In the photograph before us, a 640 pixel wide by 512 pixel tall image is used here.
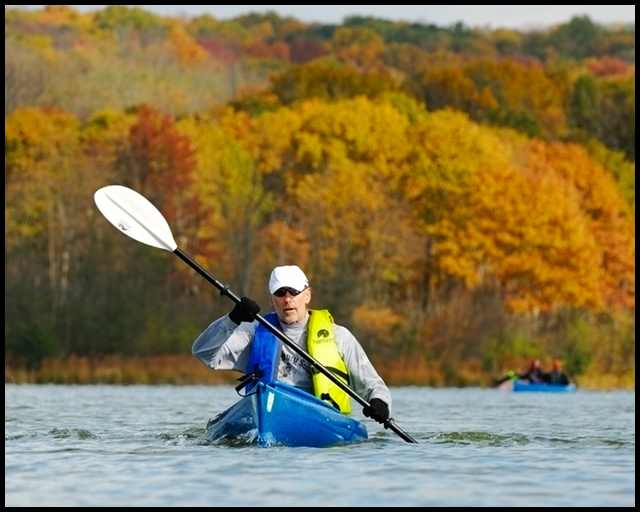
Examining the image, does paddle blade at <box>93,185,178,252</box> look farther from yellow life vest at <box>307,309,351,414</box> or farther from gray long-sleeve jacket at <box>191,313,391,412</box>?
yellow life vest at <box>307,309,351,414</box>

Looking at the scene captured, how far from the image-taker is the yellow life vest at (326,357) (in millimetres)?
13438

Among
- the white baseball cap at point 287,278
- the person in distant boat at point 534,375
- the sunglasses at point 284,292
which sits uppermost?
the white baseball cap at point 287,278

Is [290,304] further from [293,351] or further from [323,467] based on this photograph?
[323,467]

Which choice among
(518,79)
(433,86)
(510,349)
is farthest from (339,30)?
(510,349)

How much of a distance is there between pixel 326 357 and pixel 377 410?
553mm

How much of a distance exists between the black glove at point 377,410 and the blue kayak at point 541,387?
24.0 m

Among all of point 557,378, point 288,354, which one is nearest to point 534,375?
point 557,378

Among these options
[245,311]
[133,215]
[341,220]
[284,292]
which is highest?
[341,220]

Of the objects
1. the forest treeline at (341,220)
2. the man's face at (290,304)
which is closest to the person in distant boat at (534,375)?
the forest treeline at (341,220)

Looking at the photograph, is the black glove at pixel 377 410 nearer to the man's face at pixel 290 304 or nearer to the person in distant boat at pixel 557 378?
the man's face at pixel 290 304

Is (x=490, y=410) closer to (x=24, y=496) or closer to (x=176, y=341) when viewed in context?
(x=24, y=496)

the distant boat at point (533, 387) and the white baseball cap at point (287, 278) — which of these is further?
the distant boat at point (533, 387)

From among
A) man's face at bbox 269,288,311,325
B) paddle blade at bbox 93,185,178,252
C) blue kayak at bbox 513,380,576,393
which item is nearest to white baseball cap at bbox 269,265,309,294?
man's face at bbox 269,288,311,325

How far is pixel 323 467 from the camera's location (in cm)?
1223
